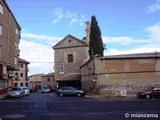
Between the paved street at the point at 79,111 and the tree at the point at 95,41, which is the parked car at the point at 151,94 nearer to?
the paved street at the point at 79,111

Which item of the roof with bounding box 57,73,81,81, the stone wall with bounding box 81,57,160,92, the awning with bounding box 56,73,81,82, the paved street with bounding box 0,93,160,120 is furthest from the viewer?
A: the roof with bounding box 57,73,81,81

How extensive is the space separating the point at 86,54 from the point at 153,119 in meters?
48.4

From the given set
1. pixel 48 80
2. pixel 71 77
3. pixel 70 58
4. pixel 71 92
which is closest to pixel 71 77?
pixel 71 77

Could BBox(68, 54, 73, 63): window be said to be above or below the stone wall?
above

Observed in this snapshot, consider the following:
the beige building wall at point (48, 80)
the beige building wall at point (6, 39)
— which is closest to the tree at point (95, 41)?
the beige building wall at point (6, 39)

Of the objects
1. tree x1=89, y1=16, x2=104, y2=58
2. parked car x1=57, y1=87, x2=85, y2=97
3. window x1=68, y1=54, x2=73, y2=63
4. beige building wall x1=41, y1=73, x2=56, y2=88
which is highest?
tree x1=89, y1=16, x2=104, y2=58

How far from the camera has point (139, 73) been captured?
35.1m

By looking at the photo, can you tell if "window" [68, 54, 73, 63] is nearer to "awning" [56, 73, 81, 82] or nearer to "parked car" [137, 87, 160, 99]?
"awning" [56, 73, 81, 82]

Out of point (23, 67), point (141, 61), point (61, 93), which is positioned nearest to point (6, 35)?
point (61, 93)

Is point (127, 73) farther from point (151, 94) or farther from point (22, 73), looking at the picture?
point (22, 73)

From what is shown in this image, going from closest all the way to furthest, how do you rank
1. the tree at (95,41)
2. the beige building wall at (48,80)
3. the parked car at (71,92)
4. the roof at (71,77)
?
1. the parked car at (71,92)
2. the tree at (95,41)
3. the roof at (71,77)
4. the beige building wall at (48,80)

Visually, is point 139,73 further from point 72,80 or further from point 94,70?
point 72,80

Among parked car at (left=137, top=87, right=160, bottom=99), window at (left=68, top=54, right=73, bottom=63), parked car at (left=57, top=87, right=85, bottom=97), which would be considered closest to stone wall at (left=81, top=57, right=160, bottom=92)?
parked car at (left=57, top=87, right=85, bottom=97)

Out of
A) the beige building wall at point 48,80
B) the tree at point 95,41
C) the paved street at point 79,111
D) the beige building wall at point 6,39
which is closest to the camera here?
the paved street at point 79,111
